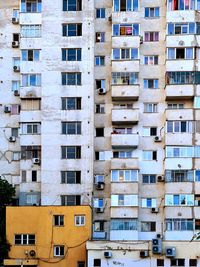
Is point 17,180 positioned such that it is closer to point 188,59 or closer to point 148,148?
point 148,148

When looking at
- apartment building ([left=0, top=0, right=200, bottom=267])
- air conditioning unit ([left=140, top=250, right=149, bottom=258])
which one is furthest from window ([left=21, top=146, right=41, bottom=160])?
air conditioning unit ([left=140, top=250, right=149, bottom=258])

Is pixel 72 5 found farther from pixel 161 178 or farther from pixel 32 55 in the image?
pixel 161 178

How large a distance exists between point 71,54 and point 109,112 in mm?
5538

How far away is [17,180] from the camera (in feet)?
167

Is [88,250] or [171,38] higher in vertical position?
[171,38]

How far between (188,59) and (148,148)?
7.73 meters

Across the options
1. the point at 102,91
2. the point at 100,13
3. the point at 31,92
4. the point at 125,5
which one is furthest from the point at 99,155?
the point at 125,5

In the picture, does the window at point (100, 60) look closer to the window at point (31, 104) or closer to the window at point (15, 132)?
the window at point (31, 104)

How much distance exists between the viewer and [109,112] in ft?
167

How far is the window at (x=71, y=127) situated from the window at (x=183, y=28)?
10538 millimetres

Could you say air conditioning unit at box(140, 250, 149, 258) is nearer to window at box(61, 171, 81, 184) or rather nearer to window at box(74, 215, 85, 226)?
window at box(74, 215, 85, 226)

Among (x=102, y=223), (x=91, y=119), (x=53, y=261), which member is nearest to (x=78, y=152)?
(x=91, y=119)

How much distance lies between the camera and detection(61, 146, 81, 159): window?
49656mm

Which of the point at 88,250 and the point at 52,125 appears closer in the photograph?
the point at 88,250
